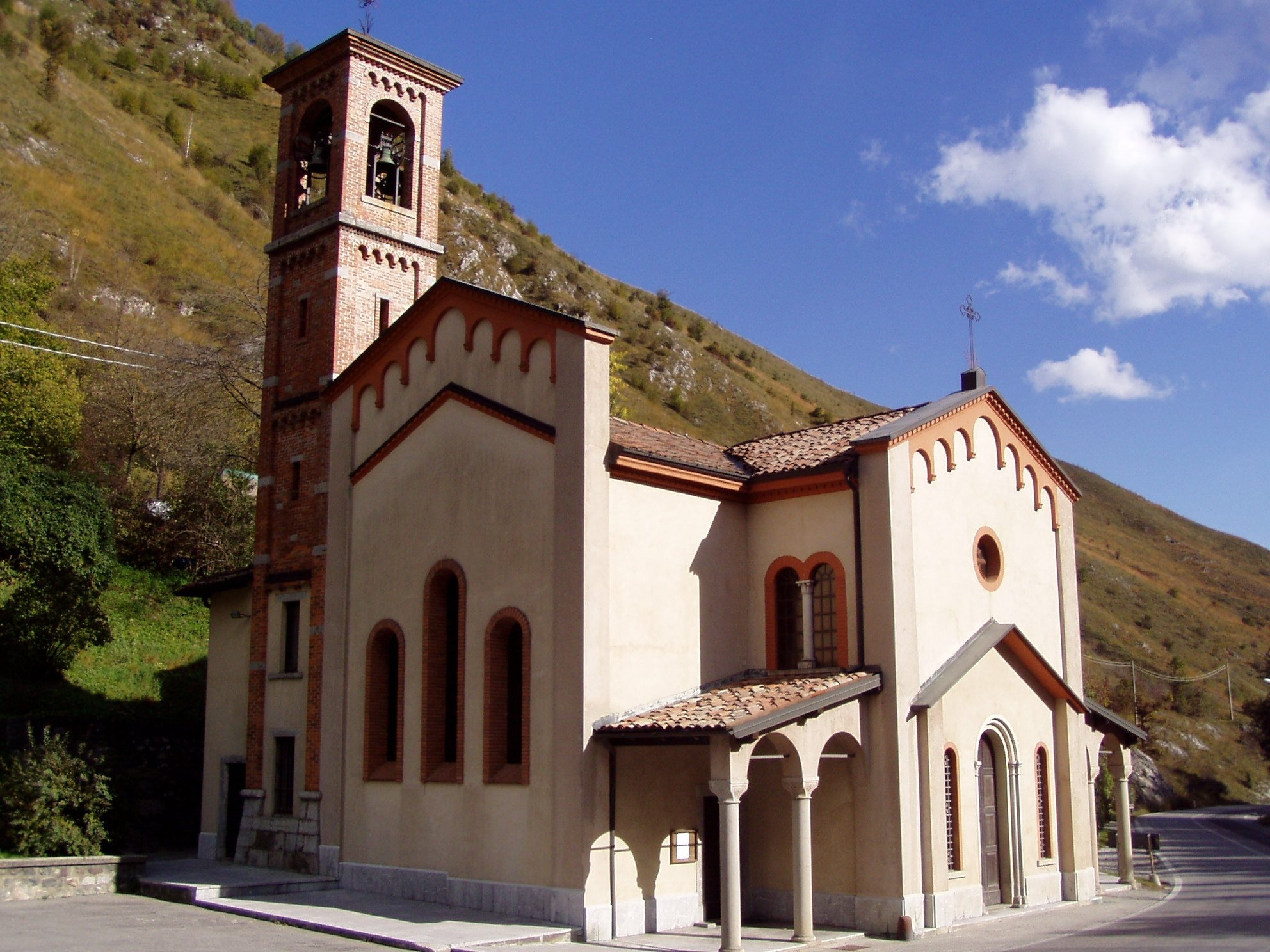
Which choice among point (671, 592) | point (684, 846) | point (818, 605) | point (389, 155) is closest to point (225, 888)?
point (684, 846)

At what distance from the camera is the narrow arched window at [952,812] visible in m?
16.1

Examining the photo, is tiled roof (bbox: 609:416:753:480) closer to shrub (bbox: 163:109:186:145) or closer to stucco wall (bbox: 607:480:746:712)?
stucco wall (bbox: 607:480:746:712)

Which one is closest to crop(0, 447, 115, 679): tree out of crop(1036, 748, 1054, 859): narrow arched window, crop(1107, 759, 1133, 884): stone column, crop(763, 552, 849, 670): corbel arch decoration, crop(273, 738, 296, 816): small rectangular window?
crop(273, 738, 296, 816): small rectangular window

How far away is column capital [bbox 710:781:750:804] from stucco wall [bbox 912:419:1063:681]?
371 centimetres

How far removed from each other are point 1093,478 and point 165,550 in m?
99.7

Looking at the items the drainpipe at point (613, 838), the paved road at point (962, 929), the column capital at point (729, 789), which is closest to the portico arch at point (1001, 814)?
the paved road at point (962, 929)

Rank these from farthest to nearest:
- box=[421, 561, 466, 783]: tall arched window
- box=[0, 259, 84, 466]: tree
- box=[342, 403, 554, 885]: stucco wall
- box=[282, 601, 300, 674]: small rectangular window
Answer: box=[0, 259, 84, 466]: tree → box=[282, 601, 300, 674]: small rectangular window → box=[421, 561, 466, 783]: tall arched window → box=[342, 403, 554, 885]: stucco wall

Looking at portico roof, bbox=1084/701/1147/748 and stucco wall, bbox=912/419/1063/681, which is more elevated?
stucco wall, bbox=912/419/1063/681

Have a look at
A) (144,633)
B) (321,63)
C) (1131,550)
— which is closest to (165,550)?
(144,633)

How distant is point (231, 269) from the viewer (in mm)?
62125

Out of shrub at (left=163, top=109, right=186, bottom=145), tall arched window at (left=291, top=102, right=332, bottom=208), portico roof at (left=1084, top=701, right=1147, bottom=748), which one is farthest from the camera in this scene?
shrub at (left=163, top=109, right=186, bottom=145)

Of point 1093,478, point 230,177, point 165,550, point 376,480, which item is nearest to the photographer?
point 376,480

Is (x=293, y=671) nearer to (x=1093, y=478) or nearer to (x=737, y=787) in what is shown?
(x=737, y=787)

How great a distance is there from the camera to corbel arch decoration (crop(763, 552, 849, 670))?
52.6 ft
